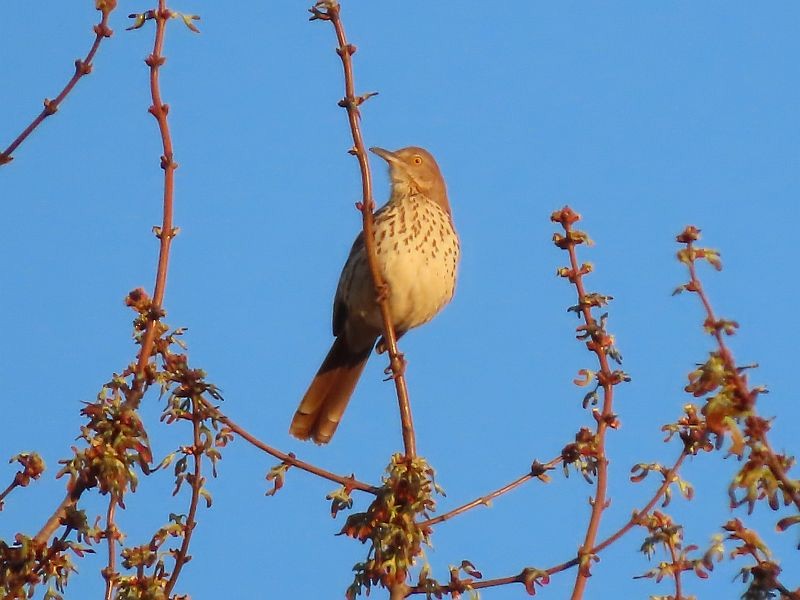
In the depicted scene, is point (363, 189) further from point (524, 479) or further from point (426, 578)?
point (426, 578)

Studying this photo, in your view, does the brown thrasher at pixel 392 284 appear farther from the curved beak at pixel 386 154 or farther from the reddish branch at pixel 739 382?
the reddish branch at pixel 739 382

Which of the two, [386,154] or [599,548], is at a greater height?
[386,154]

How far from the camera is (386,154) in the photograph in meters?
6.86

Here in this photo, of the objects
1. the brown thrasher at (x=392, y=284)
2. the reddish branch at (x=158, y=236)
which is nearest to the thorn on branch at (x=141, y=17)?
the reddish branch at (x=158, y=236)

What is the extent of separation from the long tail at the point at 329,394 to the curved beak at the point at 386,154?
96cm

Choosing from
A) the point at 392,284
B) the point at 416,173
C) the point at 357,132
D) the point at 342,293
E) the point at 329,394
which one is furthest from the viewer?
the point at 416,173

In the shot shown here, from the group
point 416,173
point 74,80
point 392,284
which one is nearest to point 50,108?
point 74,80

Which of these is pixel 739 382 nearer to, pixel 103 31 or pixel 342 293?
pixel 103 31

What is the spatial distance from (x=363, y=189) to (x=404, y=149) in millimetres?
3429

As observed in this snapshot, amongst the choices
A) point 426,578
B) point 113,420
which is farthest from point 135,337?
point 426,578

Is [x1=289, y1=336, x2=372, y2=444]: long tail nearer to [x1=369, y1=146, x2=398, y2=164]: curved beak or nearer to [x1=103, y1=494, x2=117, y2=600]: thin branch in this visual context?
[x1=369, y1=146, x2=398, y2=164]: curved beak

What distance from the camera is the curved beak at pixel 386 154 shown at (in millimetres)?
6805

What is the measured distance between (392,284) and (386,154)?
3.56 ft

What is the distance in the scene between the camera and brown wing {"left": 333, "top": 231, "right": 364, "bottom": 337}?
641 centimetres
